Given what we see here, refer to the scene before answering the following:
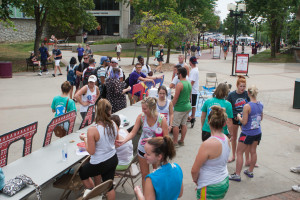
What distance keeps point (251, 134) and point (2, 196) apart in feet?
13.5

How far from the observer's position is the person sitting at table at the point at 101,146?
13.3 ft

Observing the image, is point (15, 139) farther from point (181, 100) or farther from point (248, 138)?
point (248, 138)

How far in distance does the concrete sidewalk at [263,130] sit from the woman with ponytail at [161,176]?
7.81ft

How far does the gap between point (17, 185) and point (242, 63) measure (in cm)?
1788

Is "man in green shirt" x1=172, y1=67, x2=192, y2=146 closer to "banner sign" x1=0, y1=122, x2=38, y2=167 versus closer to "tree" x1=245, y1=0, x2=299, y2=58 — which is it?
"banner sign" x1=0, y1=122, x2=38, y2=167

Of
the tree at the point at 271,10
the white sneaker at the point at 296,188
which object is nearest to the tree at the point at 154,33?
the tree at the point at 271,10

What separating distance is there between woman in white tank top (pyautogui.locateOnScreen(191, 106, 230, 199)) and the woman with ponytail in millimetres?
612

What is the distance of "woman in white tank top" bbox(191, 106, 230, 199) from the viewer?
3.51 m

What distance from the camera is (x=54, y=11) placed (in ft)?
70.9

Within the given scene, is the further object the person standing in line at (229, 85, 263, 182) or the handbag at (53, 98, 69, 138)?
the handbag at (53, 98, 69, 138)

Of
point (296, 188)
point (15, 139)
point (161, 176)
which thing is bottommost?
point (296, 188)

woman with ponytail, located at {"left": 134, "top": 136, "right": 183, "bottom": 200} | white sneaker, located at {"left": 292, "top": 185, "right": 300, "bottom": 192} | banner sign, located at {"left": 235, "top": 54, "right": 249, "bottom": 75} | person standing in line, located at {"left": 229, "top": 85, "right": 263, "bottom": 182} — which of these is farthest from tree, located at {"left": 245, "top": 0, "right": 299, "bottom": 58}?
woman with ponytail, located at {"left": 134, "top": 136, "right": 183, "bottom": 200}

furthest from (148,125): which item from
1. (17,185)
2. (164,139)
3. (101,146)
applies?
(17,185)

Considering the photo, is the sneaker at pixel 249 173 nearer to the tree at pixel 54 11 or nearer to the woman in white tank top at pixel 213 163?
the woman in white tank top at pixel 213 163
